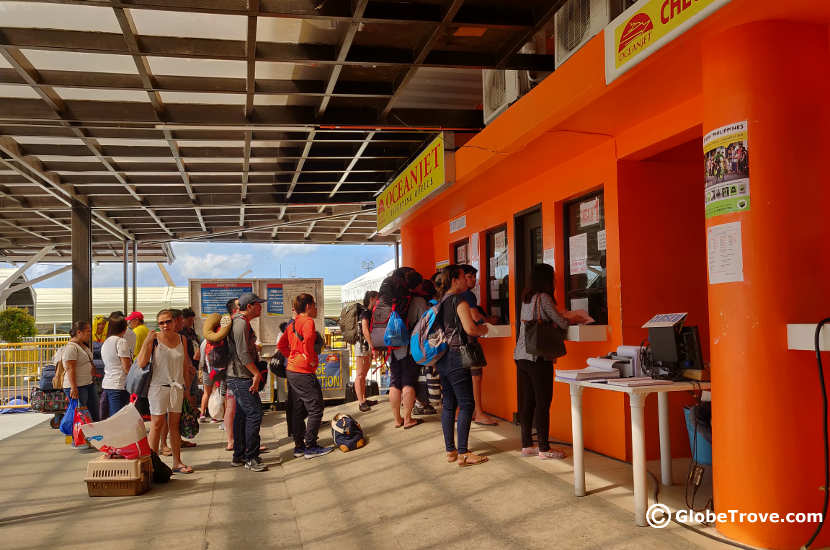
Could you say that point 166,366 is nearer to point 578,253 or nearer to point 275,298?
point 578,253

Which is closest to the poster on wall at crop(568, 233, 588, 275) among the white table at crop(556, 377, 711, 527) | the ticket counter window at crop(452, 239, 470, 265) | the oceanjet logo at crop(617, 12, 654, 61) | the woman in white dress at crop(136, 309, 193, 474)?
the white table at crop(556, 377, 711, 527)

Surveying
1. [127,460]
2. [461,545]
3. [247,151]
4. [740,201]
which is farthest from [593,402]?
[247,151]

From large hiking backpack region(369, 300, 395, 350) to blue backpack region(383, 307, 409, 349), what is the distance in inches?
12.5

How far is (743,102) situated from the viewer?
12.4ft

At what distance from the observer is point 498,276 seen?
29.1ft

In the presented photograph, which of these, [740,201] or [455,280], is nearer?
[740,201]

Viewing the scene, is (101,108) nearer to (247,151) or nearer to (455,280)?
(247,151)

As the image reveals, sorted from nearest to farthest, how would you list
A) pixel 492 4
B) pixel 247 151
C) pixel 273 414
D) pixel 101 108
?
pixel 492 4 < pixel 101 108 < pixel 247 151 < pixel 273 414

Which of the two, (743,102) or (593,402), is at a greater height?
(743,102)

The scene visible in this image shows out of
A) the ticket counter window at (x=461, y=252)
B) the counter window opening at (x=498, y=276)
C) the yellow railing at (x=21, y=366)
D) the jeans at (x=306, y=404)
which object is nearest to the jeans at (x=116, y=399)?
the jeans at (x=306, y=404)

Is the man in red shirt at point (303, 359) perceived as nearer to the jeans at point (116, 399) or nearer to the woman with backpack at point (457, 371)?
the woman with backpack at point (457, 371)

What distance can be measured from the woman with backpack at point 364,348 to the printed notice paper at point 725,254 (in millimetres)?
5786

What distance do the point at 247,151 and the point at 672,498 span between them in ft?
21.9

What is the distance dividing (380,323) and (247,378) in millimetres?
1797
